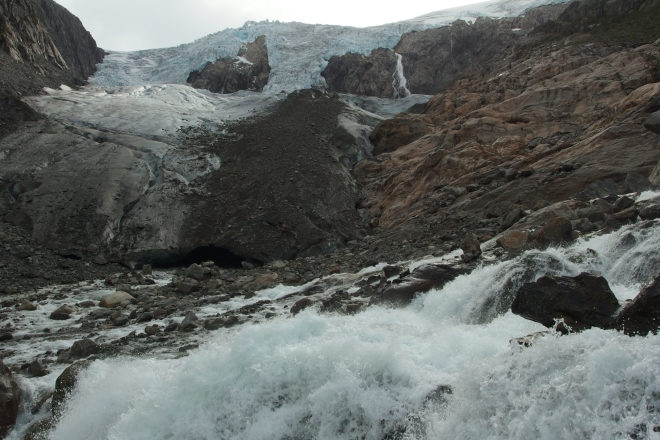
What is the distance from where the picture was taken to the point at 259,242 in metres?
17.2

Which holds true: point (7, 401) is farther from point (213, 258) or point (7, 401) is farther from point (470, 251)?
point (213, 258)

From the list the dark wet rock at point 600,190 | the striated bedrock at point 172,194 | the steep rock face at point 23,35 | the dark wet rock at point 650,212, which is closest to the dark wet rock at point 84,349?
the striated bedrock at point 172,194

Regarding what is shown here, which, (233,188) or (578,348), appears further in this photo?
(233,188)

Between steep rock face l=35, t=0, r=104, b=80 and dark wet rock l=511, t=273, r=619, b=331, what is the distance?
143 ft

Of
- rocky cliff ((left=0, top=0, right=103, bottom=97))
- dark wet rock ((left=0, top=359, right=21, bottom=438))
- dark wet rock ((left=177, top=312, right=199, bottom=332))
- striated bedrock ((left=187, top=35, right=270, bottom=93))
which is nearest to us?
dark wet rock ((left=0, top=359, right=21, bottom=438))

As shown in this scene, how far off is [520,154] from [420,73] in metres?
28.4

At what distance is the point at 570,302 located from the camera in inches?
212

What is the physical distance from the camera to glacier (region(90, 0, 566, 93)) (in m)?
46.3

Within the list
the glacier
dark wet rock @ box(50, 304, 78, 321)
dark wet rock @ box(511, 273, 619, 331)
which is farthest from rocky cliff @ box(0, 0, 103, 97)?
dark wet rock @ box(511, 273, 619, 331)

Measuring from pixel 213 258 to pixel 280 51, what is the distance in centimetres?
3648

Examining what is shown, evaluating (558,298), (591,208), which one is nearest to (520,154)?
(591,208)

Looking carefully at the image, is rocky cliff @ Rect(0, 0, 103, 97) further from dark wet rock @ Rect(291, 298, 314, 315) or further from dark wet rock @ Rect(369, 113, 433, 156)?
dark wet rock @ Rect(291, 298, 314, 315)

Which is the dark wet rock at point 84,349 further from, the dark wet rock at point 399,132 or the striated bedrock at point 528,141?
the dark wet rock at point 399,132

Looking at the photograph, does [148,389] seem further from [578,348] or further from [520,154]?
[520,154]
